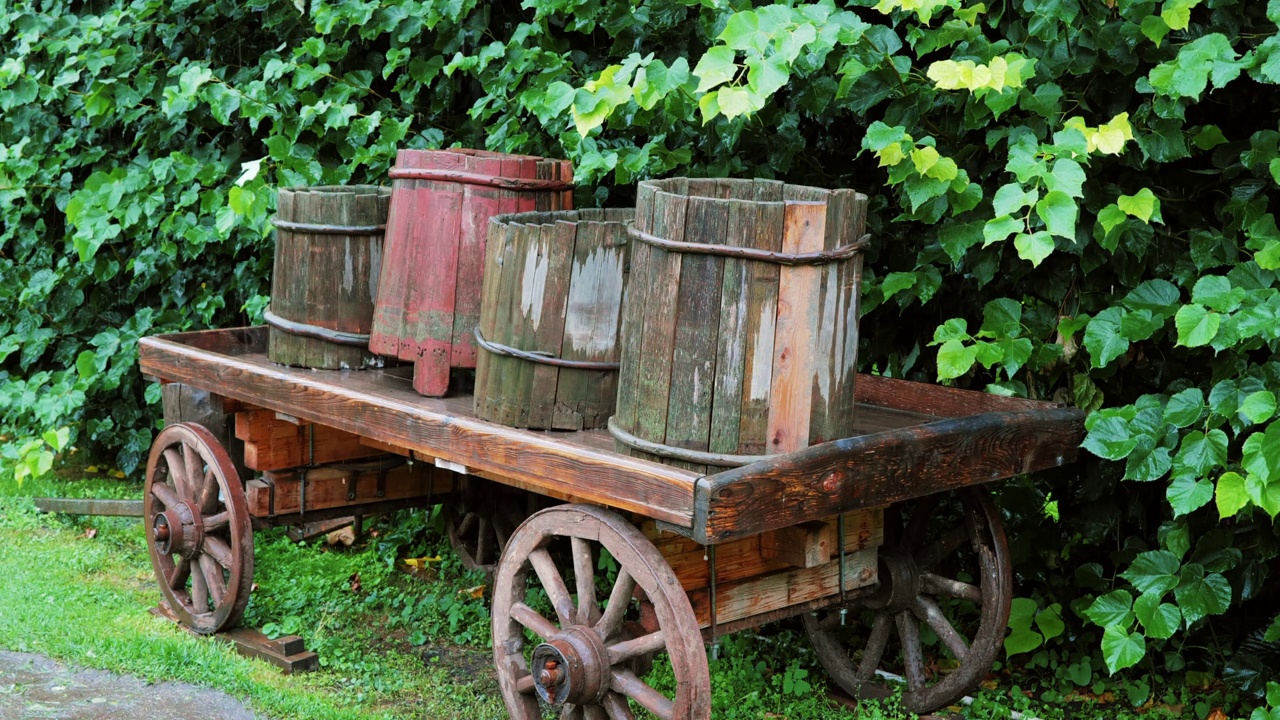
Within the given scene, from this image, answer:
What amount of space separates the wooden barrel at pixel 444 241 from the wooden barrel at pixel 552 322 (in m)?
0.36

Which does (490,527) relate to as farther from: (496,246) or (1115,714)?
(1115,714)

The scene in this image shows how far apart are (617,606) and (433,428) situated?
73cm

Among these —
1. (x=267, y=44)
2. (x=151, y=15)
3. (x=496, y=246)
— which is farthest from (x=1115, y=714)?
(x=151, y=15)

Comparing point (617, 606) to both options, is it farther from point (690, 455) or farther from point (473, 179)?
point (473, 179)

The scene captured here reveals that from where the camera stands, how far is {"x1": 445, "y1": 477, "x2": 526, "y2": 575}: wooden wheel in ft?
16.8

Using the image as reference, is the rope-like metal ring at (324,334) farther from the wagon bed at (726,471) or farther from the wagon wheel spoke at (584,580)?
the wagon wheel spoke at (584,580)

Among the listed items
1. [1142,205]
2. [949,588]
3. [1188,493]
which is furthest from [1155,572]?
[1142,205]

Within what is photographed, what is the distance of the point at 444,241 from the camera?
3842mm

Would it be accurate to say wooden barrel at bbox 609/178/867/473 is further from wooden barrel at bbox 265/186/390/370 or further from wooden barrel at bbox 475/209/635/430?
wooden barrel at bbox 265/186/390/370

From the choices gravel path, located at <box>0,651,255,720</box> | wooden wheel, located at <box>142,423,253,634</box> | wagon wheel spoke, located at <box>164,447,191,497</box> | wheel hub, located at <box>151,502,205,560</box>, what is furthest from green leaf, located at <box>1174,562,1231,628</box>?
wagon wheel spoke, located at <box>164,447,191,497</box>

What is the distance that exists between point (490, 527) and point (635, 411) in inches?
89.8

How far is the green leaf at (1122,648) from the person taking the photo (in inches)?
135

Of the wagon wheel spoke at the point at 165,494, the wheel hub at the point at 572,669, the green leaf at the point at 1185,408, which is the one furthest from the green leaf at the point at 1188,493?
the wagon wheel spoke at the point at 165,494

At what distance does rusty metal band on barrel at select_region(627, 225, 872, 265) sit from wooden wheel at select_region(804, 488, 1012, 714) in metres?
1.18
